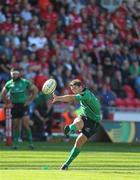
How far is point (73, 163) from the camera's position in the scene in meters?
17.2

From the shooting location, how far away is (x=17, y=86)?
22.7 meters

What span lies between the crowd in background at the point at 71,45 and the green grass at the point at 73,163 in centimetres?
420

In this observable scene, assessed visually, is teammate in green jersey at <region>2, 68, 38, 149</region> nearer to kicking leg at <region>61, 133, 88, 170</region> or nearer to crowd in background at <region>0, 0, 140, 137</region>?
crowd in background at <region>0, 0, 140, 137</region>

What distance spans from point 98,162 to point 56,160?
1030mm

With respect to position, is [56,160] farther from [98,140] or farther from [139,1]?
[139,1]

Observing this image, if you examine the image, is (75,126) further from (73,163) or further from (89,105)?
(73,163)

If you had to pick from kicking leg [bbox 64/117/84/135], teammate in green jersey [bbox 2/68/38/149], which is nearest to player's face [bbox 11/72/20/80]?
teammate in green jersey [bbox 2/68/38/149]

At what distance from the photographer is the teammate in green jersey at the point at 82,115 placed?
15.8 meters

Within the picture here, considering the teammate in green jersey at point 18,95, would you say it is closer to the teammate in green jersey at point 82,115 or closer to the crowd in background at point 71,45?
the crowd in background at point 71,45

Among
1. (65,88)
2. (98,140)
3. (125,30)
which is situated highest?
(125,30)

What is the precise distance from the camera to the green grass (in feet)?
45.4

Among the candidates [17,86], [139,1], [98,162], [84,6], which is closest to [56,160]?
[98,162]

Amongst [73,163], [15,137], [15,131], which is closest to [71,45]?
[15,131]

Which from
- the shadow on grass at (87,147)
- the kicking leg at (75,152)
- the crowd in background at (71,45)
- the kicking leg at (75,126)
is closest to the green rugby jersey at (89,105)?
the kicking leg at (75,126)
